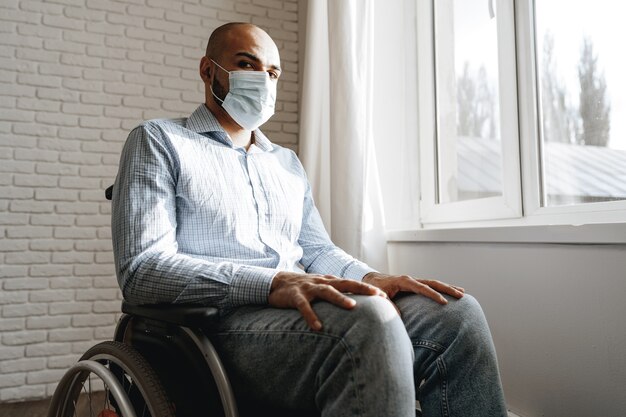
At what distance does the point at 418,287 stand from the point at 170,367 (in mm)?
546

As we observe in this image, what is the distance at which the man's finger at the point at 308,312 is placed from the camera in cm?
81

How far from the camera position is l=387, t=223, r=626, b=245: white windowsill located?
1.12m

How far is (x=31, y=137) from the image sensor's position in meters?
2.62

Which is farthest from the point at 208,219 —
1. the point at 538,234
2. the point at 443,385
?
the point at 538,234

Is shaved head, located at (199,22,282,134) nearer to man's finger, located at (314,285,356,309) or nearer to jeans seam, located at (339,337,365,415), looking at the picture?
man's finger, located at (314,285,356,309)

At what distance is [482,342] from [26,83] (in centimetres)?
264

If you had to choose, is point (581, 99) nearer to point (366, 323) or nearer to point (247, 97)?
point (247, 97)

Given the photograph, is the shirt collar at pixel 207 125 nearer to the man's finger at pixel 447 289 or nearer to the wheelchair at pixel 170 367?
the wheelchair at pixel 170 367

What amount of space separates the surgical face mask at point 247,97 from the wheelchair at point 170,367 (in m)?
0.67

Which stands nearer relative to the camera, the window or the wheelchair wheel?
the wheelchair wheel

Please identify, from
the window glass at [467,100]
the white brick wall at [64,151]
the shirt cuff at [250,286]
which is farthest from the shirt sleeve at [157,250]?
the white brick wall at [64,151]

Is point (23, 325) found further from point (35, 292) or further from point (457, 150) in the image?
point (457, 150)

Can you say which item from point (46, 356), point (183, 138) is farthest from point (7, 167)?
point (183, 138)

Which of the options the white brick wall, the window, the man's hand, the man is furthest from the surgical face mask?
the white brick wall
